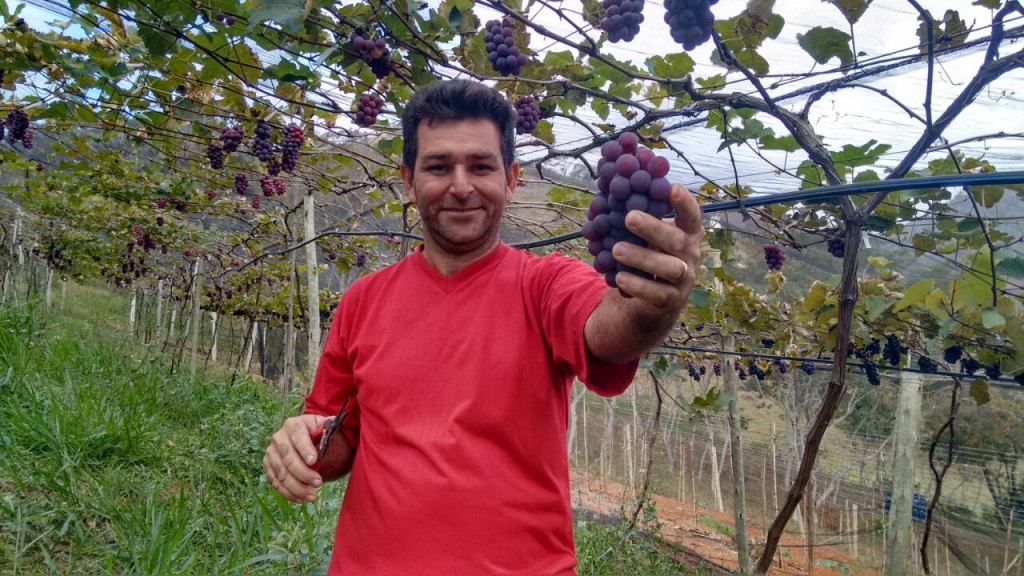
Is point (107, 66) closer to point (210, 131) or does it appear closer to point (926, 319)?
point (210, 131)

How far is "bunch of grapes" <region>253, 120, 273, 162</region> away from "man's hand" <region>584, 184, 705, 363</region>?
306 cm

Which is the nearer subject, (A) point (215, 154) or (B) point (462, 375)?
(B) point (462, 375)

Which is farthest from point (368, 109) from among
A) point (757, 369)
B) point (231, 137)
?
point (757, 369)

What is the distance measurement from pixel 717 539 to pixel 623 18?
9402mm

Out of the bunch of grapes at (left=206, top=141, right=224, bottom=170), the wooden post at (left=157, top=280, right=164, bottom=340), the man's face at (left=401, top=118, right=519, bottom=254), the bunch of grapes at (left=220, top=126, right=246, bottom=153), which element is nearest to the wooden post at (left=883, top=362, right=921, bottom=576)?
the man's face at (left=401, top=118, right=519, bottom=254)

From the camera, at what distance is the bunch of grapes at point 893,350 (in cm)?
356

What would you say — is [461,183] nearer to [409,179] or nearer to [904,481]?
[409,179]

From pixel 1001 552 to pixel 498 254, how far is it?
12.0 metres

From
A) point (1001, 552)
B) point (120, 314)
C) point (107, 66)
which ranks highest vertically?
Result: point (107, 66)

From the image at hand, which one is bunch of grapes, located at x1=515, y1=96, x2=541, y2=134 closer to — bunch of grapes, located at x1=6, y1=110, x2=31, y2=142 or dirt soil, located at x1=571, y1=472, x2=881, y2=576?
bunch of grapes, located at x1=6, y1=110, x2=31, y2=142

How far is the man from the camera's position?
94cm

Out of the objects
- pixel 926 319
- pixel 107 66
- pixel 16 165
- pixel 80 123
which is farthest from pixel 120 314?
pixel 926 319

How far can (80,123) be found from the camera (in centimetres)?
385

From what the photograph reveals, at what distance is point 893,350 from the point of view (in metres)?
3.58
